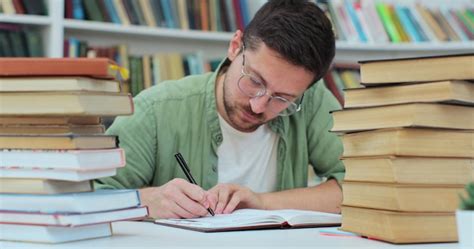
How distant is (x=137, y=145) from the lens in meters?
2.04

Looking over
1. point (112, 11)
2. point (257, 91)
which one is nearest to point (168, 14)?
point (112, 11)

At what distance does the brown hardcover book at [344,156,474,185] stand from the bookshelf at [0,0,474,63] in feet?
6.59

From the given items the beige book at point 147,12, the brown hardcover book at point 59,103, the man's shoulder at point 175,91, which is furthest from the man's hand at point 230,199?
the beige book at point 147,12

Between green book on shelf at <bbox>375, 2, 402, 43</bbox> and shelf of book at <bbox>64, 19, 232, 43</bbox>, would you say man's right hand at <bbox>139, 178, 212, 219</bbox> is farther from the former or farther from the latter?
green book on shelf at <bbox>375, 2, 402, 43</bbox>

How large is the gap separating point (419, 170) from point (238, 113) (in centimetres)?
87

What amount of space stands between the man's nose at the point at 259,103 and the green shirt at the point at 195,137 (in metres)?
0.23

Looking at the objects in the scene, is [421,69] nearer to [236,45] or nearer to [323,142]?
[236,45]

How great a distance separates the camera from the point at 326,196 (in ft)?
6.68

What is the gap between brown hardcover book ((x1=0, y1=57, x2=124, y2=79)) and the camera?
1.20 metres

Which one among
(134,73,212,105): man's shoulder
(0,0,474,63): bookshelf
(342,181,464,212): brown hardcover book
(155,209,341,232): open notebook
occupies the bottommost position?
(155,209,341,232): open notebook

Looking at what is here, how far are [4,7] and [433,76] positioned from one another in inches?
82.7

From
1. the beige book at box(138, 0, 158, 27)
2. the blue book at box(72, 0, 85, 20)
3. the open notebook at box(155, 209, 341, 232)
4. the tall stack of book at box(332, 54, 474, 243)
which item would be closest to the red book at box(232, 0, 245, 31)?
the beige book at box(138, 0, 158, 27)

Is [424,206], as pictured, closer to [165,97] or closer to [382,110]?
[382,110]

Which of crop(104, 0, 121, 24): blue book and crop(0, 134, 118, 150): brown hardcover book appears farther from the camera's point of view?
crop(104, 0, 121, 24): blue book
